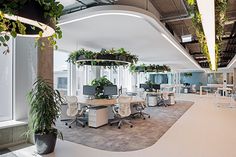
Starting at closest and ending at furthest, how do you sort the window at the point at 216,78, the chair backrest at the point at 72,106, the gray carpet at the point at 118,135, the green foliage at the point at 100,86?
the gray carpet at the point at 118,135 < the chair backrest at the point at 72,106 < the green foliage at the point at 100,86 < the window at the point at 216,78

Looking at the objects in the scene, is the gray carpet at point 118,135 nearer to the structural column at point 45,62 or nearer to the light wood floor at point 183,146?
the light wood floor at point 183,146

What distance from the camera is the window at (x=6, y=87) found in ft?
13.4

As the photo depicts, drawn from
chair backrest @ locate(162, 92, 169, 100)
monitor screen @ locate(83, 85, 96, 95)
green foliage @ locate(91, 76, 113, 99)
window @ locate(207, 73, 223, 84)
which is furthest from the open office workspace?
window @ locate(207, 73, 223, 84)

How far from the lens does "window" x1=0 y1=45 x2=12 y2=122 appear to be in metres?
4.07

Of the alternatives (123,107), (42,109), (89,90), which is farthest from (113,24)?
(89,90)

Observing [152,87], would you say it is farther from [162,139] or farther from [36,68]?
[36,68]

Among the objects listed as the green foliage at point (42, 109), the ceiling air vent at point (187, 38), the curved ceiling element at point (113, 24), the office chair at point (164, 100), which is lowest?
the office chair at point (164, 100)

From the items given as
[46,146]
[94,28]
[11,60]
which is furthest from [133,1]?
[46,146]

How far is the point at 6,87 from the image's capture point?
4.14 meters

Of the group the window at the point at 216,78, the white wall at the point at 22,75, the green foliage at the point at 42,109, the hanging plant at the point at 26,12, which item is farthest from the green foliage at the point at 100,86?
the window at the point at 216,78

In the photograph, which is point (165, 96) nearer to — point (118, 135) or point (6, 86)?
point (118, 135)

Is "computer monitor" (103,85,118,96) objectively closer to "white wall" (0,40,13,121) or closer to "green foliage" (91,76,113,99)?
"green foliage" (91,76,113,99)

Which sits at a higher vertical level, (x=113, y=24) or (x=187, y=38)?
(x=187, y=38)

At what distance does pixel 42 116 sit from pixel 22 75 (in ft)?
4.40
